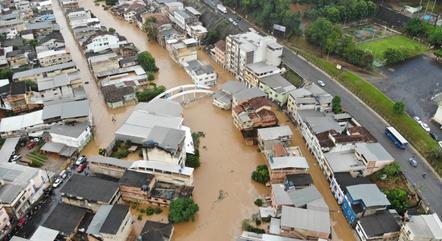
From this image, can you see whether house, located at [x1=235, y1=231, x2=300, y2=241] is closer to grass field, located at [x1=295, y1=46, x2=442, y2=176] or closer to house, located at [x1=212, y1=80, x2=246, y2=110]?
grass field, located at [x1=295, y1=46, x2=442, y2=176]

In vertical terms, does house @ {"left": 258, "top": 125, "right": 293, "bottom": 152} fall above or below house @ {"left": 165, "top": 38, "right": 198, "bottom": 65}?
below

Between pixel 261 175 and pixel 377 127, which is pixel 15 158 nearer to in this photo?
pixel 261 175

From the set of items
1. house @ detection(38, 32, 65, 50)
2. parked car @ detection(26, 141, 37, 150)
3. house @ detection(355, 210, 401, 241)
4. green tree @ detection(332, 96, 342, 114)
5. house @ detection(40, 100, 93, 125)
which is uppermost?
house @ detection(38, 32, 65, 50)

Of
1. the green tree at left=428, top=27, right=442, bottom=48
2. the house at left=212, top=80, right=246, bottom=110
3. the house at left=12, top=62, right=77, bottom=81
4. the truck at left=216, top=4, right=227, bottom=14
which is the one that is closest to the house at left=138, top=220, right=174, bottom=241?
the house at left=212, top=80, right=246, bottom=110

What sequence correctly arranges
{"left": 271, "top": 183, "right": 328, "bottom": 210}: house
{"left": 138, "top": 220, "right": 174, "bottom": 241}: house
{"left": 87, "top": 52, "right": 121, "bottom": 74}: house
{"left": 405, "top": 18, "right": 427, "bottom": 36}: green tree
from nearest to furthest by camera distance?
{"left": 138, "top": 220, "right": 174, "bottom": 241}: house < {"left": 271, "top": 183, "right": 328, "bottom": 210}: house < {"left": 87, "top": 52, "right": 121, "bottom": 74}: house < {"left": 405, "top": 18, "right": 427, "bottom": 36}: green tree

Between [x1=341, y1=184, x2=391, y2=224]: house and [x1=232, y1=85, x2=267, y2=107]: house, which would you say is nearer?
[x1=341, y1=184, x2=391, y2=224]: house

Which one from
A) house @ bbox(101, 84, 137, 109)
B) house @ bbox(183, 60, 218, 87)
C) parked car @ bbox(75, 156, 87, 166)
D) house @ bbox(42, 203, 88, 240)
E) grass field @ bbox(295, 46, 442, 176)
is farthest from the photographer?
house @ bbox(183, 60, 218, 87)
